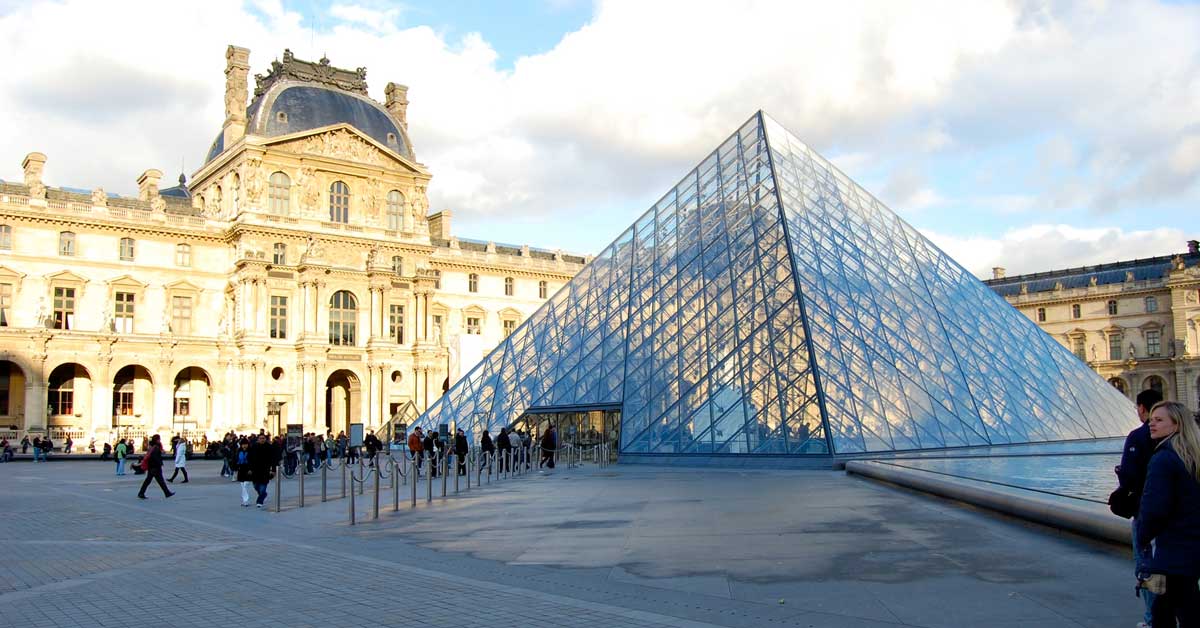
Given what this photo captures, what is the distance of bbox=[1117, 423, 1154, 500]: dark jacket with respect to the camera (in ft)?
16.7

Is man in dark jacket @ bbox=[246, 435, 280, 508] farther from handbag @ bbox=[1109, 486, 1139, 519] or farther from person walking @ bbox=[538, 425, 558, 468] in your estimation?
handbag @ bbox=[1109, 486, 1139, 519]

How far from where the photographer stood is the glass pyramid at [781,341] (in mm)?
20016

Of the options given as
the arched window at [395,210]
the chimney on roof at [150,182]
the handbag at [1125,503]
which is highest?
the chimney on roof at [150,182]

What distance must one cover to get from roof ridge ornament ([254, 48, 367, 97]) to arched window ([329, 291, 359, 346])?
12.0 meters

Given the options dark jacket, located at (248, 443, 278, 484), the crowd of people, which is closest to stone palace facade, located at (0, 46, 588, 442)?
dark jacket, located at (248, 443, 278, 484)

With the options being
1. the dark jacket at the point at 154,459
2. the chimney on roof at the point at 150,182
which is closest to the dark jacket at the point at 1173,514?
the dark jacket at the point at 154,459

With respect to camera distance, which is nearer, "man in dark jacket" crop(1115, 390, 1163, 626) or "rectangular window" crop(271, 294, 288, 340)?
"man in dark jacket" crop(1115, 390, 1163, 626)

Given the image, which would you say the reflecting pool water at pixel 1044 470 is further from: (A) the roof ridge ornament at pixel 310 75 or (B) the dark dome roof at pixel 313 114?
(A) the roof ridge ornament at pixel 310 75

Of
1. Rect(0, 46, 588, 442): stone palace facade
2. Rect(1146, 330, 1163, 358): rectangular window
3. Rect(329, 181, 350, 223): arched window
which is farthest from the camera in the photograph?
Rect(1146, 330, 1163, 358): rectangular window

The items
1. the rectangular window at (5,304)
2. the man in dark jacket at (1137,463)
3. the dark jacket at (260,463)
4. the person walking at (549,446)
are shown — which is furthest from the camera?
the rectangular window at (5,304)

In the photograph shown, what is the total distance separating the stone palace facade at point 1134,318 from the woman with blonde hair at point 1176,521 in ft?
217

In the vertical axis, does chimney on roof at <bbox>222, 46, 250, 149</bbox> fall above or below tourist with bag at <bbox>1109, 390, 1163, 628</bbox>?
above

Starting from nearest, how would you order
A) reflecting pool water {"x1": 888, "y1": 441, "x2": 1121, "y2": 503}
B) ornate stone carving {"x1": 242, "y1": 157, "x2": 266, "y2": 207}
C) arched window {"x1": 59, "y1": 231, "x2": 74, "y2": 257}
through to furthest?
reflecting pool water {"x1": 888, "y1": 441, "x2": 1121, "y2": 503}, arched window {"x1": 59, "y1": 231, "x2": 74, "y2": 257}, ornate stone carving {"x1": 242, "y1": 157, "x2": 266, "y2": 207}

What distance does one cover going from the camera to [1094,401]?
84.8 ft
